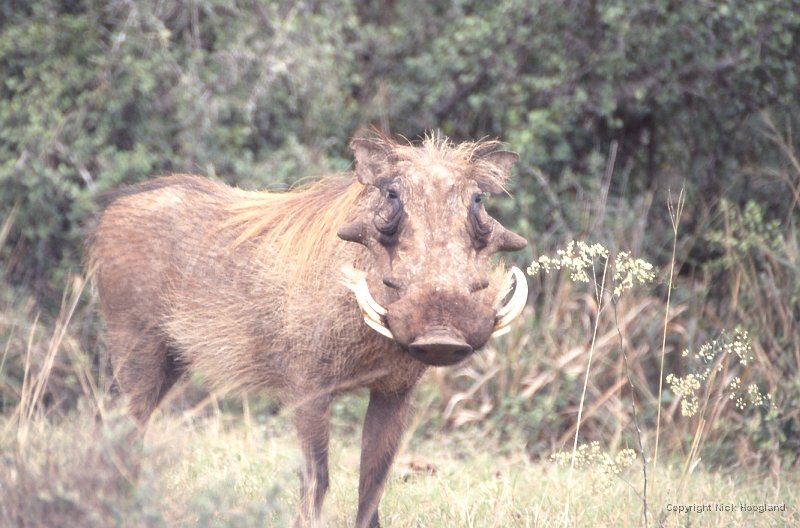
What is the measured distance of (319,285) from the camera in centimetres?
383

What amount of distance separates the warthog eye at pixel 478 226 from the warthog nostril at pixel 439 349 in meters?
0.45

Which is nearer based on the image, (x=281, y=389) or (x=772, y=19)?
(x=281, y=389)

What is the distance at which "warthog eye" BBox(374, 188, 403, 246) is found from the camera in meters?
3.46

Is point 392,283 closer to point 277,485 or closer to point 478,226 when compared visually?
point 478,226

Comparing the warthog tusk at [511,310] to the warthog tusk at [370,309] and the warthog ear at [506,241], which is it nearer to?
the warthog ear at [506,241]

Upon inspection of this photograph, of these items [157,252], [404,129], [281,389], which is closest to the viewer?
[281,389]

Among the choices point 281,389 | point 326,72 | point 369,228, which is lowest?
point 281,389

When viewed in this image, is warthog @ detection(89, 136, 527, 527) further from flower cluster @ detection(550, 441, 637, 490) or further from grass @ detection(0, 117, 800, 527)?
flower cluster @ detection(550, 441, 637, 490)

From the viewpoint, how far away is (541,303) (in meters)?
6.93

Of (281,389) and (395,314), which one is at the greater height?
(395,314)

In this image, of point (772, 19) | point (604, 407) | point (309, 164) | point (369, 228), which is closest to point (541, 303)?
point (604, 407)

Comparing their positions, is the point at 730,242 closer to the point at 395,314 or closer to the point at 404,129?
the point at 404,129

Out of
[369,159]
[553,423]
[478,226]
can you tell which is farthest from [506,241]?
[553,423]

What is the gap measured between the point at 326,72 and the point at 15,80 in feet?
6.03
